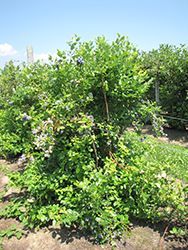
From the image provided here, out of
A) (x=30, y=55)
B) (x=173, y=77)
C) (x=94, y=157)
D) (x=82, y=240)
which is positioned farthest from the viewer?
(x=173, y=77)

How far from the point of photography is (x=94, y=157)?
2.72 meters

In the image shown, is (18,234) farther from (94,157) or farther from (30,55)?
(30,55)

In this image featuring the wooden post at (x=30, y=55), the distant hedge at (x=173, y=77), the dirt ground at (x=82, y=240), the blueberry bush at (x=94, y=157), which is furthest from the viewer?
the distant hedge at (x=173, y=77)

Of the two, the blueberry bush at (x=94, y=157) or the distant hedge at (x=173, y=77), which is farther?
the distant hedge at (x=173, y=77)

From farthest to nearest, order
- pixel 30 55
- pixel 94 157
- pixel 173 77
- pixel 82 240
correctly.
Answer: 1. pixel 173 77
2. pixel 30 55
3. pixel 94 157
4. pixel 82 240

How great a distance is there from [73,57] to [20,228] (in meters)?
2.21

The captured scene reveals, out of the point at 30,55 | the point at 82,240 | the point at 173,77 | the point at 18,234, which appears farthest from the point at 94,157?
the point at 173,77

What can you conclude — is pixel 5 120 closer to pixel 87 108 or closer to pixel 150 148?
pixel 87 108

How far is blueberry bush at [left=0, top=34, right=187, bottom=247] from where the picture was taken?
7.57 ft

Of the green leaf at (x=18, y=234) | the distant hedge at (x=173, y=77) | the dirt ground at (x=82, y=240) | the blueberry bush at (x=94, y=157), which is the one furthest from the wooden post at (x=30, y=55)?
the green leaf at (x=18, y=234)

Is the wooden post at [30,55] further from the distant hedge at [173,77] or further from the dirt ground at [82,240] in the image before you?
the dirt ground at [82,240]

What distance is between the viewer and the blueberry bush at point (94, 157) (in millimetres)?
2309

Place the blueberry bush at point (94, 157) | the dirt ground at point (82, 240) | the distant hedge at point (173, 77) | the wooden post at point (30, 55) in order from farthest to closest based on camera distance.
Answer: the distant hedge at point (173, 77), the wooden post at point (30, 55), the blueberry bush at point (94, 157), the dirt ground at point (82, 240)

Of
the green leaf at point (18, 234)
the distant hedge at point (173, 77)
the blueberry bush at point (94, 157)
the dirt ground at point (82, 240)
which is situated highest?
the distant hedge at point (173, 77)
